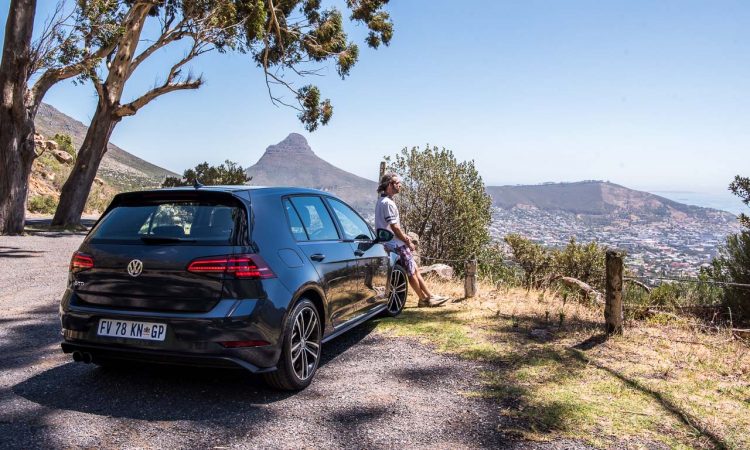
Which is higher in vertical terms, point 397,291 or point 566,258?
point 397,291

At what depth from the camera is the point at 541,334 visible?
245 inches

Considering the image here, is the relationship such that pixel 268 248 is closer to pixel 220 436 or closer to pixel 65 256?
pixel 220 436

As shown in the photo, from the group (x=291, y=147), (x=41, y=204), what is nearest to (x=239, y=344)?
(x=41, y=204)

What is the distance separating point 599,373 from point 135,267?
3.93 m

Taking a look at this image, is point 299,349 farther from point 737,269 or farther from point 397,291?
point 737,269

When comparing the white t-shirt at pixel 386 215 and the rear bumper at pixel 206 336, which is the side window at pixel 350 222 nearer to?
the white t-shirt at pixel 386 215

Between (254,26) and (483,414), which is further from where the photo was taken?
(254,26)

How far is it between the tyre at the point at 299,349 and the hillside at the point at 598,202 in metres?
89.0

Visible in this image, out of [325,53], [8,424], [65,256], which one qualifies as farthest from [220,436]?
[325,53]

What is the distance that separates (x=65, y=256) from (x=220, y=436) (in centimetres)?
1040

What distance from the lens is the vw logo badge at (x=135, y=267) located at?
379cm

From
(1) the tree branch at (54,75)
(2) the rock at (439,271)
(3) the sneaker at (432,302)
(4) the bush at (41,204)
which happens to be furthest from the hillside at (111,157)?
(3) the sneaker at (432,302)

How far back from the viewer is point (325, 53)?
21500mm

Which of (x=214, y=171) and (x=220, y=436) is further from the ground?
(x=214, y=171)
